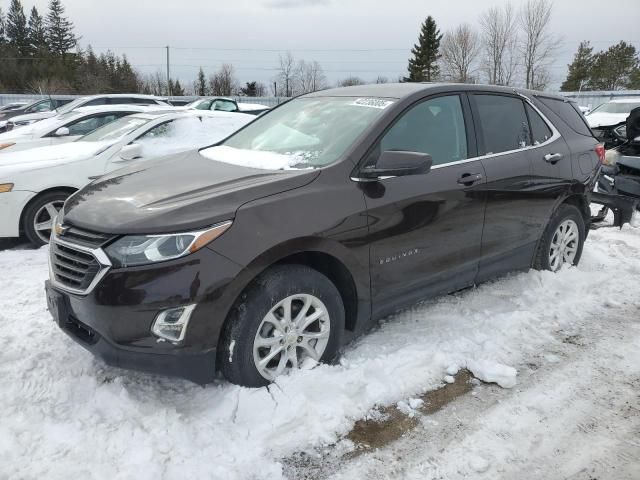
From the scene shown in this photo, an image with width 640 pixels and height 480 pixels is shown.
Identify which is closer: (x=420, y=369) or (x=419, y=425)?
(x=419, y=425)

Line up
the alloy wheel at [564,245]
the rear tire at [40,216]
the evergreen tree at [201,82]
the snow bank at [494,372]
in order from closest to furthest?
the snow bank at [494,372] → the alloy wheel at [564,245] → the rear tire at [40,216] → the evergreen tree at [201,82]

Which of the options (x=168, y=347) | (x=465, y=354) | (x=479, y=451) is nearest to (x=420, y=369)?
(x=465, y=354)

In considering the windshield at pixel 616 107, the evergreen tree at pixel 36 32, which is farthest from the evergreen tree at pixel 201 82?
the windshield at pixel 616 107

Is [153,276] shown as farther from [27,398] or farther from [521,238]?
[521,238]


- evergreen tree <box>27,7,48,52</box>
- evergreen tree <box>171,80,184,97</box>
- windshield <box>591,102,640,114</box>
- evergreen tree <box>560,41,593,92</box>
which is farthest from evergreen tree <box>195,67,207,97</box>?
windshield <box>591,102,640,114</box>

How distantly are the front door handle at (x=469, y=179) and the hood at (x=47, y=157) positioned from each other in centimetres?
445

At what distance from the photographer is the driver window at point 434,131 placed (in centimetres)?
331

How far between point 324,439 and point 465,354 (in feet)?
4.10

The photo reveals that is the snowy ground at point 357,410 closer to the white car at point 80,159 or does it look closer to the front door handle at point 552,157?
the front door handle at point 552,157

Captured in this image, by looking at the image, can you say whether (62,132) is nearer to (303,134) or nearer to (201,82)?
(303,134)

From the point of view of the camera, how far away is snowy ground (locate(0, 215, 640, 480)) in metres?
2.35

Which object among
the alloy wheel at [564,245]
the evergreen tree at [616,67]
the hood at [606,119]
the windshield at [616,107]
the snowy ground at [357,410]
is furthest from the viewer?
the evergreen tree at [616,67]

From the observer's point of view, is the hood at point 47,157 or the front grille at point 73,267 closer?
the front grille at point 73,267

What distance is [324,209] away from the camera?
2.83m
